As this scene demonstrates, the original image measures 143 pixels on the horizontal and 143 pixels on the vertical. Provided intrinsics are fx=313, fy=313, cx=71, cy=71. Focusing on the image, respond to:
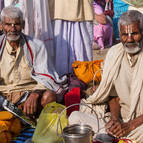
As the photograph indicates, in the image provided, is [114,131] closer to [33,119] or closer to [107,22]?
[33,119]

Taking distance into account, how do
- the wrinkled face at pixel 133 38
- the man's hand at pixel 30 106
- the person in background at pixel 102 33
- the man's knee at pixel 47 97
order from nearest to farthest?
the wrinkled face at pixel 133 38
the man's hand at pixel 30 106
the man's knee at pixel 47 97
the person in background at pixel 102 33

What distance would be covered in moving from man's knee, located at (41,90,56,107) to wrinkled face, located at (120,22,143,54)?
1487mm

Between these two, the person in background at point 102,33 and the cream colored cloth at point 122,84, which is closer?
the cream colored cloth at point 122,84

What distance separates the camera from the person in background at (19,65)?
4723 mm

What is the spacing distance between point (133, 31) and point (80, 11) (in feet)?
8.96

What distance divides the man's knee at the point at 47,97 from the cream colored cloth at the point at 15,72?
1.08 feet

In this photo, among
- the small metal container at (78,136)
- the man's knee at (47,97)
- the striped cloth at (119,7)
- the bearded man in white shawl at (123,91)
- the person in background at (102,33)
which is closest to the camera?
the small metal container at (78,136)

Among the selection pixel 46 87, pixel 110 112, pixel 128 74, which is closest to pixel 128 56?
pixel 128 74

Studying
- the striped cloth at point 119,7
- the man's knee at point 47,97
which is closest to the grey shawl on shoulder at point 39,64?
the man's knee at point 47,97

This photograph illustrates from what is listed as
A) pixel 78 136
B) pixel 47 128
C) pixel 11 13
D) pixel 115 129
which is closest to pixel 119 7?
pixel 11 13

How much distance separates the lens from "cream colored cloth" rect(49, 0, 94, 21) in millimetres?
5980

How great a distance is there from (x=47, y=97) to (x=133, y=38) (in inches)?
63.3

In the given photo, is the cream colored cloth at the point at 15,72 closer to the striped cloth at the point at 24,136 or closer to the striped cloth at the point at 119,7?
the striped cloth at the point at 24,136

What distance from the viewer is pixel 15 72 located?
4.80 metres
